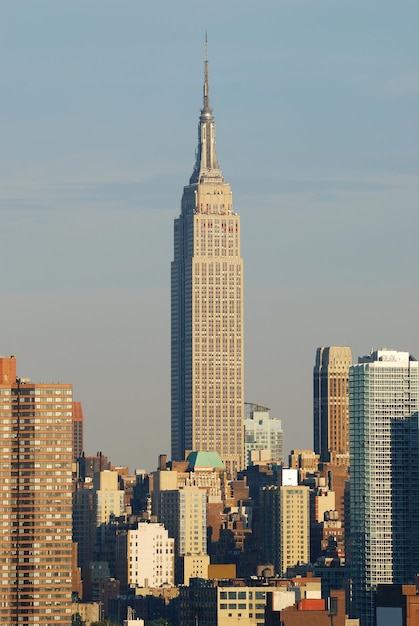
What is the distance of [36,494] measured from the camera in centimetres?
19850

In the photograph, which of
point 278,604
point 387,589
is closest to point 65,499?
point 278,604

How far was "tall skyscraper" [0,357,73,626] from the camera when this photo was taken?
644 feet

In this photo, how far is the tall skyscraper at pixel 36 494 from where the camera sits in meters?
196

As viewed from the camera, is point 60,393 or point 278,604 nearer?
point 278,604

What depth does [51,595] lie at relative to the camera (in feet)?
642

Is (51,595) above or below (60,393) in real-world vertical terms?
below

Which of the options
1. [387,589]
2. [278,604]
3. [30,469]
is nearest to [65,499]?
[30,469]

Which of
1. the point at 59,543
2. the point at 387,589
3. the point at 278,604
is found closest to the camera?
the point at 387,589

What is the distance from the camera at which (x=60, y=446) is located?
199375 mm

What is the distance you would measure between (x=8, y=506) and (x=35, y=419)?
663cm

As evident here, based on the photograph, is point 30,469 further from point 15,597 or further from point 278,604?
point 278,604

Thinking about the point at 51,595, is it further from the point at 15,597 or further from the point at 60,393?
the point at 60,393

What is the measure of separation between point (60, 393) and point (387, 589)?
38355 millimetres

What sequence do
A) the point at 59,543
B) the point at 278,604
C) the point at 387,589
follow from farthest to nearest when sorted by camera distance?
1. the point at 59,543
2. the point at 278,604
3. the point at 387,589
